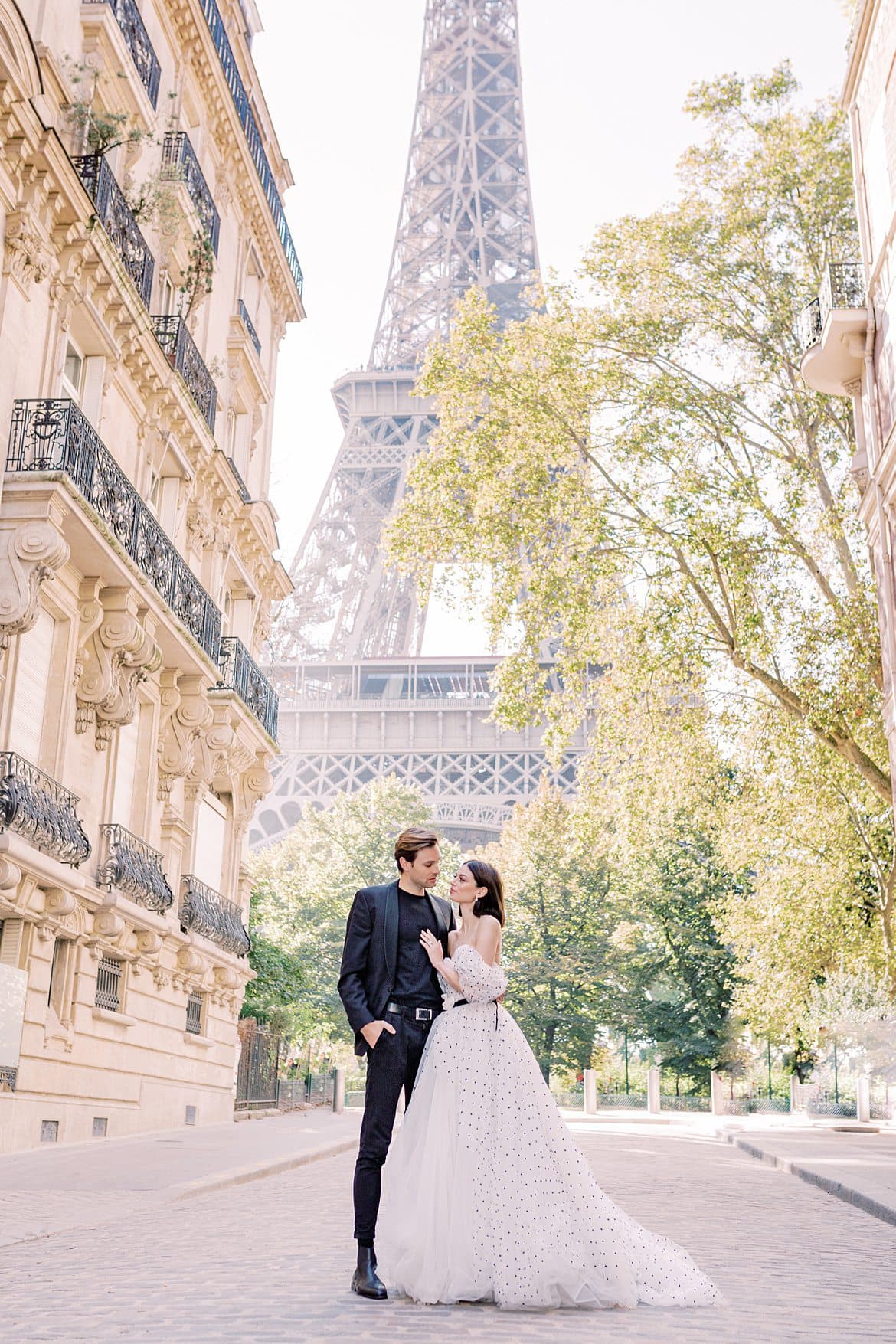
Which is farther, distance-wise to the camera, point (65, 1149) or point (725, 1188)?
point (65, 1149)

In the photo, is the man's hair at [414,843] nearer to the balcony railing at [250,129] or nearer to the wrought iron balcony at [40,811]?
the wrought iron balcony at [40,811]

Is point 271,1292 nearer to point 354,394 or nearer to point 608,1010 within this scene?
point 608,1010

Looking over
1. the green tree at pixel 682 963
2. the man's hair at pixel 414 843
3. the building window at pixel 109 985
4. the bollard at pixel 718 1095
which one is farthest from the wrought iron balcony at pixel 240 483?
the bollard at pixel 718 1095

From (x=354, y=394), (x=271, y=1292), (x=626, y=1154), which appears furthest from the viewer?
(x=354, y=394)

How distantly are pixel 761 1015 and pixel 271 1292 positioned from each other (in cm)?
2639

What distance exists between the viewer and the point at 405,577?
220ft

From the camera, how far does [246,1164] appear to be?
13.7m

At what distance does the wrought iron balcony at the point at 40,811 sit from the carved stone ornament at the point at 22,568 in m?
1.27

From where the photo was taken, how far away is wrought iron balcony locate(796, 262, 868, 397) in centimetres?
1884

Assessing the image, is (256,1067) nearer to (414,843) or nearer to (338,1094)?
(338,1094)

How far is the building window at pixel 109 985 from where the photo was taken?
17703 millimetres

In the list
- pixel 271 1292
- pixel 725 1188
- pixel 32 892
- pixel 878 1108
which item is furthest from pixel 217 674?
pixel 878 1108

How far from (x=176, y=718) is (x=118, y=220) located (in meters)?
6.82

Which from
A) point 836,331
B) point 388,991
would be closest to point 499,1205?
point 388,991
